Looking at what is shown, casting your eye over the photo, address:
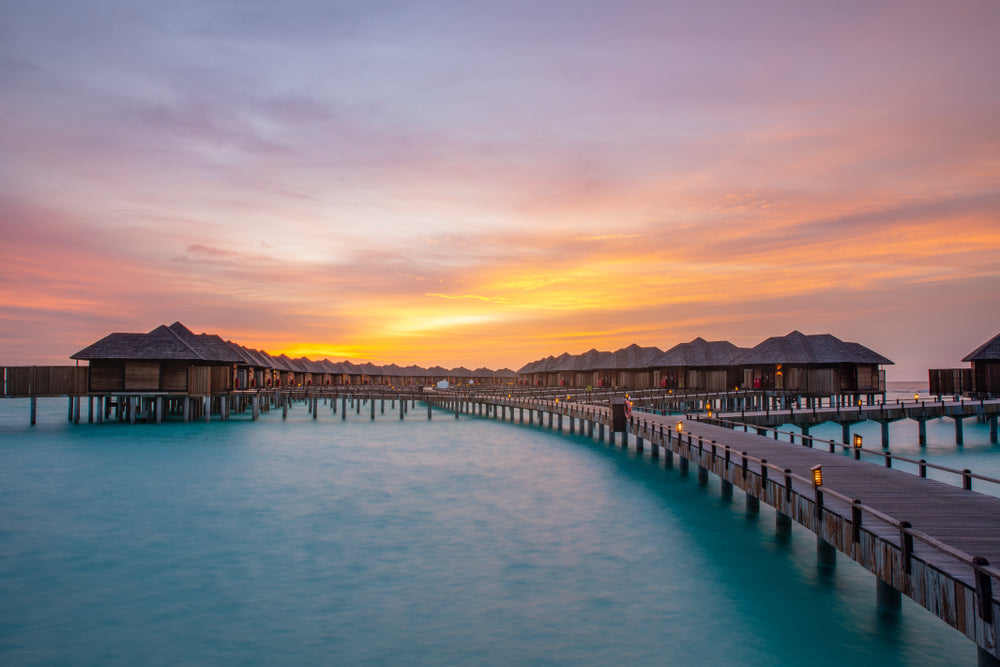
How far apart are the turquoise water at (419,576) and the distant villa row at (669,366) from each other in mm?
14919

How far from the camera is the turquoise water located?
11.2m

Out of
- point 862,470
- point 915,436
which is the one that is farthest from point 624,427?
point 915,436

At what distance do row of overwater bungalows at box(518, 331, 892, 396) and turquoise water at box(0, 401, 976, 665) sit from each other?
30.1 meters

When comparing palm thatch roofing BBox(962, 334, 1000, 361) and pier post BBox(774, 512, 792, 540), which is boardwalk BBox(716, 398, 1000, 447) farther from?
pier post BBox(774, 512, 792, 540)

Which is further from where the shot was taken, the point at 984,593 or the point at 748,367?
the point at 748,367

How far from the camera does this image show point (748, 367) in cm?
5881

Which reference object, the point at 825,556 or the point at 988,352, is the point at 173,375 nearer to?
the point at 825,556

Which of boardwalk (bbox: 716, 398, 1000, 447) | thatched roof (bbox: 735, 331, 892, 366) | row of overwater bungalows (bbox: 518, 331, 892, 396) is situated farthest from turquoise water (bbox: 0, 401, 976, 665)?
row of overwater bungalows (bbox: 518, 331, 892, 396)

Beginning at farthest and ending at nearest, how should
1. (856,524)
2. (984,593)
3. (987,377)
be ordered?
(987,377), (856,524), (984,593)

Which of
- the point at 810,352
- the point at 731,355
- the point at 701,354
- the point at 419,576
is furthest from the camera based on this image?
the point at 701,354

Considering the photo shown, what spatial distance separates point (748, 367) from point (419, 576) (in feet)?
168

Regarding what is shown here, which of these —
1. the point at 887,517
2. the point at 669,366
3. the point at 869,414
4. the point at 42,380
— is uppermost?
the point at 669,366

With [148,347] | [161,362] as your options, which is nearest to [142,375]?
[161,362]

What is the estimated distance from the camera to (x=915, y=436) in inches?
1889
